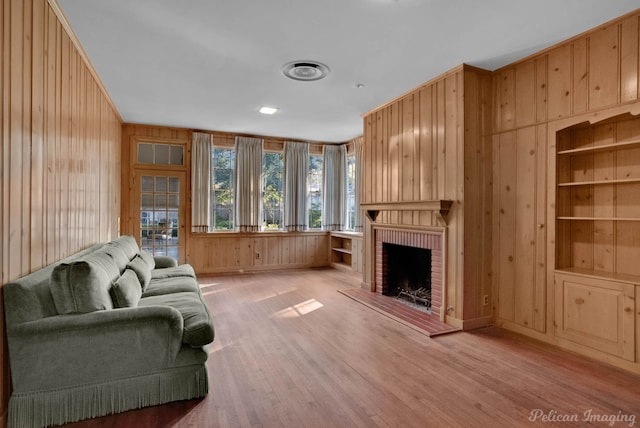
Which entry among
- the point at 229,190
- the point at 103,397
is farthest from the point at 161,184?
the point at 103,397

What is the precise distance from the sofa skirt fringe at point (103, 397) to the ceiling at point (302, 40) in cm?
267

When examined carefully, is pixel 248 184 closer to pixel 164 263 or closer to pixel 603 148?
pixel 164 263

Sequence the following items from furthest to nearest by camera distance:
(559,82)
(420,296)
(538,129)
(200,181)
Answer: (200,181)
(420,296)
(538,129)
(559,82)

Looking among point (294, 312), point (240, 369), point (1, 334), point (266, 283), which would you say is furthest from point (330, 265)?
point (1, 334)

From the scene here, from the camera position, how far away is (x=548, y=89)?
3.34m

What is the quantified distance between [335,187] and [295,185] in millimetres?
938

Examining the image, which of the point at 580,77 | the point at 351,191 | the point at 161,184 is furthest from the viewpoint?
the point at 351,191

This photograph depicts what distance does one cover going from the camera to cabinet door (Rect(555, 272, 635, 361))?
2.76 m

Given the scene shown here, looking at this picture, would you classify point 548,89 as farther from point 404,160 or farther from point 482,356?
point 482,356

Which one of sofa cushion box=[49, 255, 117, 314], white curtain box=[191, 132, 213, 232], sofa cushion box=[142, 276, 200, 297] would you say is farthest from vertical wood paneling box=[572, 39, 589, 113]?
white curtain box=[191, 132, 213, 232]

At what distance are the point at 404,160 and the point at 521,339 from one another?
2.44 meters

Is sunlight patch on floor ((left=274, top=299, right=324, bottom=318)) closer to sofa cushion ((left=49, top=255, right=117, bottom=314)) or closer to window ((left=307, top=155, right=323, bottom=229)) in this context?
sofa cushion ((left=49, top=255, right=117, bottom=314))

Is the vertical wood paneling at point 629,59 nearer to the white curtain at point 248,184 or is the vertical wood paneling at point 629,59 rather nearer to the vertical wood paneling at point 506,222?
the vertical wood paneling at point 506,222

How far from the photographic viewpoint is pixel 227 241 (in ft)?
22.6
